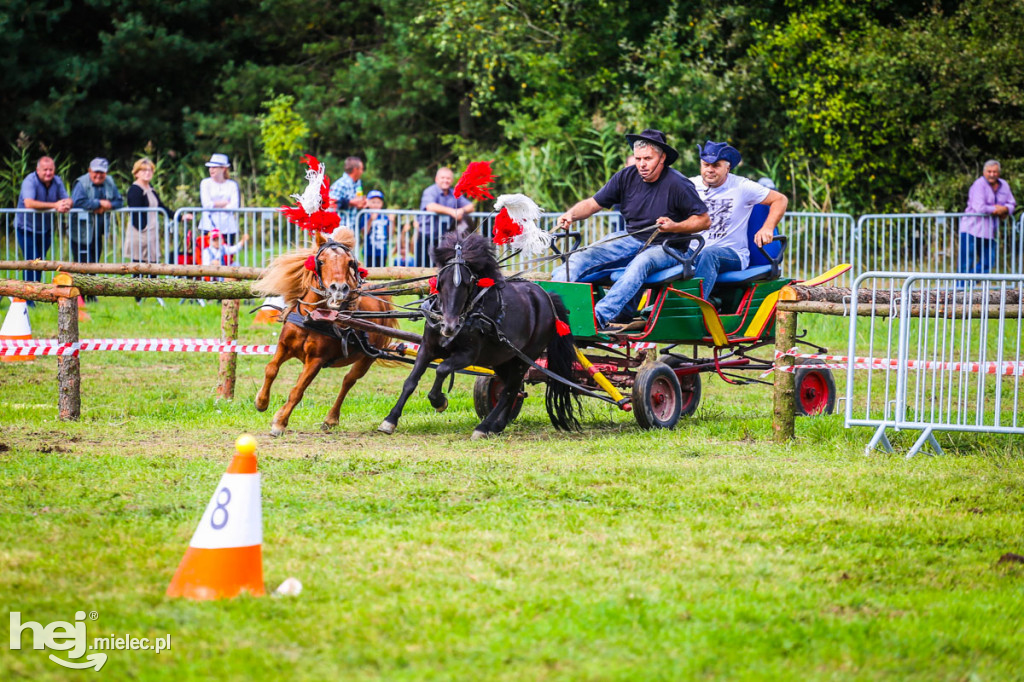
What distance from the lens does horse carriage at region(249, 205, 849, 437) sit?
8672 mm

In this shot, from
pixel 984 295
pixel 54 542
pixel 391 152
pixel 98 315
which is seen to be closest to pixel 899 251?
pixel 984 295

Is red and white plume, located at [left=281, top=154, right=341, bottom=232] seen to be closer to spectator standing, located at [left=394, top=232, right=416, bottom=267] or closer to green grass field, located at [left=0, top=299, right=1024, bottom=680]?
green grass field, located at [left=0, top=299, right=1024, bottom=680]

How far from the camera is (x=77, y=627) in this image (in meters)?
4.17

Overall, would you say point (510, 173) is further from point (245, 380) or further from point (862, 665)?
point (862, 665)

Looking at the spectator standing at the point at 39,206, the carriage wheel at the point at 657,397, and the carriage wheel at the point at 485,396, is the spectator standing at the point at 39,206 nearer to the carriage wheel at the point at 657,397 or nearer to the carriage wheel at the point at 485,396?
the carriage wheel at the point at 485,396

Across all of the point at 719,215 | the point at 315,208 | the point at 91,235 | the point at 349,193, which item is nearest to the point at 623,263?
the point at 719,215

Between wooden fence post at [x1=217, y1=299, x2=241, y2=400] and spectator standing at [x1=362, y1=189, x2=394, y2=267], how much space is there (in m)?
5.65

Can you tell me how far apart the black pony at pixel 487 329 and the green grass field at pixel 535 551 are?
362 mm

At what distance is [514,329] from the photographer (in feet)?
29.4

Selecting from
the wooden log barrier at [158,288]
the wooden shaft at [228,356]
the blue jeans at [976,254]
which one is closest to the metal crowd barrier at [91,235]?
the wooden shaft at [228,356]

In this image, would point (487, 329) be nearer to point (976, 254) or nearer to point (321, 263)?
point (321, 263)

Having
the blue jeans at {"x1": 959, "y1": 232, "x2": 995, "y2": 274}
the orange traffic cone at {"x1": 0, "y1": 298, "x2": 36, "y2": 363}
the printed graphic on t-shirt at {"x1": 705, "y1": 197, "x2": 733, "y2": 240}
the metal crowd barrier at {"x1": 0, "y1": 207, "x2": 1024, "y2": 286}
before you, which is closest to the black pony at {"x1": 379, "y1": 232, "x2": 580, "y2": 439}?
the printed graphic on t-shirt at {"x1": 705, "y1": 197, "x2": 733, "y2": 240}

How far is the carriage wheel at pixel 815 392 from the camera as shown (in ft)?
34.8

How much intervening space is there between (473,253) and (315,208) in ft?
4.41
